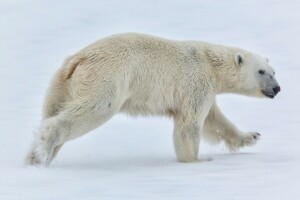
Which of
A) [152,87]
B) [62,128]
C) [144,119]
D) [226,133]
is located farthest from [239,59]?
[144,119]

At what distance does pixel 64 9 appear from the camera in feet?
62.0

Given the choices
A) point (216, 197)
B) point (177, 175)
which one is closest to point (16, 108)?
point (177, 175)

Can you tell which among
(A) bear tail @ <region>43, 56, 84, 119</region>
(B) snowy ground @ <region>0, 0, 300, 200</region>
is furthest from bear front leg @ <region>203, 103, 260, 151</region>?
(A) bear tail @ <region>43, 56, 84, 119</region>

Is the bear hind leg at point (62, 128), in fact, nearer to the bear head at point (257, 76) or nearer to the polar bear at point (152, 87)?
the polar bear at point (152, 87)

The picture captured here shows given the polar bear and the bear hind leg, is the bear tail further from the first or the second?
the bear hind leg

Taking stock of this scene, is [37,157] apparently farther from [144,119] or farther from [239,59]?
[144,119]

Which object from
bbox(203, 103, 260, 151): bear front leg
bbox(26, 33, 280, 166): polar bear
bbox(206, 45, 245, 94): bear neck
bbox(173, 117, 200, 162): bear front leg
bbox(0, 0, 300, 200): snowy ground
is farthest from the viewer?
bbox(203, 103, 260, 151): bear front leg

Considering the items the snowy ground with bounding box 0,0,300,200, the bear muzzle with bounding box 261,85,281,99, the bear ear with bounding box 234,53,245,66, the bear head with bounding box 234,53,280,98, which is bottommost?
the snowy ground with bounding box 0,0,300,200

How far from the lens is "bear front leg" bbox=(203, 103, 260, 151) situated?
10.2 m

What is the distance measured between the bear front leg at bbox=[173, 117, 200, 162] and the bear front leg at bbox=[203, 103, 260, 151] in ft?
2.92

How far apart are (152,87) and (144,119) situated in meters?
3.00

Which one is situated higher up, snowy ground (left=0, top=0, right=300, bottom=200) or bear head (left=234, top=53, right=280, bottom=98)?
bear head (left=234, top=53, right=280, bottom=98)

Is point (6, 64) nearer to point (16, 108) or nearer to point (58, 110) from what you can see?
point (16, 108)

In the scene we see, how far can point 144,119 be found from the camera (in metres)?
12.2
